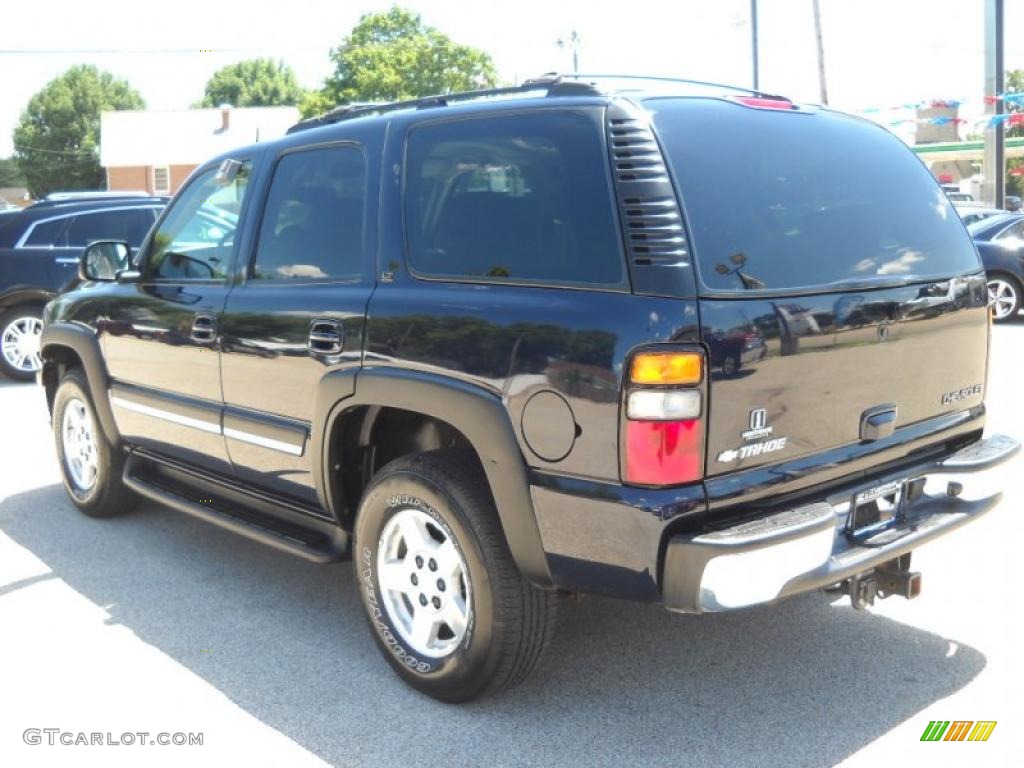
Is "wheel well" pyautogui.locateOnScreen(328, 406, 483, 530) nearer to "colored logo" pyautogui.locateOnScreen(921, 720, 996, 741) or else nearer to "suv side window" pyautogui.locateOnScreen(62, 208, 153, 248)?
"colored logo" pyautogui.locateOnScreen(921, 720, 996, 741)

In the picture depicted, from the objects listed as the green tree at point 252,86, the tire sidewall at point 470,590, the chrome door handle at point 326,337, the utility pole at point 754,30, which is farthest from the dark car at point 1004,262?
the green tree at point 252,86

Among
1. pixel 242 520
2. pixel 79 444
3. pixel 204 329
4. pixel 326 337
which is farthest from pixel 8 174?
pixel 326 337

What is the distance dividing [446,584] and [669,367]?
115cm

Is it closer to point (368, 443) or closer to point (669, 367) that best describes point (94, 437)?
point (368, 443)

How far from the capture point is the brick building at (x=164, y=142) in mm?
55844

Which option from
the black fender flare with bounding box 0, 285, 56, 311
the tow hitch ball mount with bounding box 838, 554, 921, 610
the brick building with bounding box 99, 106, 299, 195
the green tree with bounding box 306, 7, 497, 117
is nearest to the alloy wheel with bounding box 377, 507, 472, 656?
the tow hitch ball mount with bounding box 838, 554, 921, 610

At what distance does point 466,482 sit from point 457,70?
4752cm

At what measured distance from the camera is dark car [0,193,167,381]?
1072 cm

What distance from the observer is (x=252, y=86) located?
8706 centimetres

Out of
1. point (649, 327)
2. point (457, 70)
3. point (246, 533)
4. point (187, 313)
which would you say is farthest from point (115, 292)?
point (457, 70)

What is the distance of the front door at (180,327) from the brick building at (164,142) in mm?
52156

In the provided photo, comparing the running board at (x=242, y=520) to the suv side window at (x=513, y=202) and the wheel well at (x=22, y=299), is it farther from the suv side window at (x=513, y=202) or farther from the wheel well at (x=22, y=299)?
the wheel well at (x=22, y=299)

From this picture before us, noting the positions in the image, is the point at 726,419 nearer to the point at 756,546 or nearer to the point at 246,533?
the point at 756,546

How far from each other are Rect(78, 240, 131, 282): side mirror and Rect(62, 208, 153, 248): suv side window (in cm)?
571
